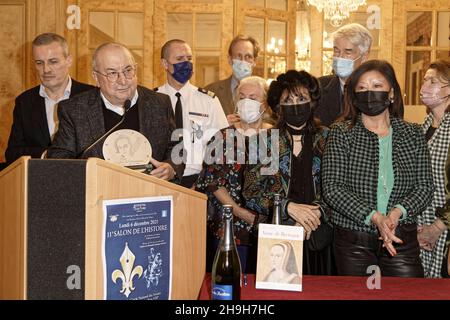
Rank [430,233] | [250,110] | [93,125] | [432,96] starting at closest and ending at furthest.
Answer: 1. [93,125]
2. [430,233]
3. [432,96]
4. [250,110]

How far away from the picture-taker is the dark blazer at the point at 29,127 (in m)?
3.26

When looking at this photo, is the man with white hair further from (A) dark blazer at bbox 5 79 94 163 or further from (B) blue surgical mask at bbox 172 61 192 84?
(A) dark blazer at bbox 5 79 94 163

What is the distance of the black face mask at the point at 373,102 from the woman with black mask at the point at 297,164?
28 cm

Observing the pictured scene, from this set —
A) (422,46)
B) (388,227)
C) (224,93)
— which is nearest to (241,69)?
(224,93)

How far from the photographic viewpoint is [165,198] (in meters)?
1.62

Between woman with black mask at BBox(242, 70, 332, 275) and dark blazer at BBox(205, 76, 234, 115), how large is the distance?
4.36 feet

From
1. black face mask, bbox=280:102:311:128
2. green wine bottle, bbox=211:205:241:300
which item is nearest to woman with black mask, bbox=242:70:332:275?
black face mask, bbox=280:102:311:128

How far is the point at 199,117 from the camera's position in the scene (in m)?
3.82

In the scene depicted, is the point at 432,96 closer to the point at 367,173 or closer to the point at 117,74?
the point at 367,173

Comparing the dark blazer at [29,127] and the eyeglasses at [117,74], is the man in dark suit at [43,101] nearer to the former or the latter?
the dark blazer at [29,127]

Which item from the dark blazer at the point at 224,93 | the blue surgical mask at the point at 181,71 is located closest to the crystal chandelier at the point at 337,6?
the dark blazer at the point at 224,93

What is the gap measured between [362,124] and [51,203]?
144 cm

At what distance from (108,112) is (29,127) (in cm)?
85
